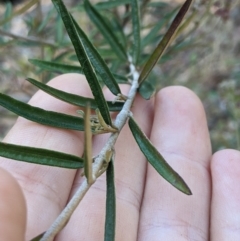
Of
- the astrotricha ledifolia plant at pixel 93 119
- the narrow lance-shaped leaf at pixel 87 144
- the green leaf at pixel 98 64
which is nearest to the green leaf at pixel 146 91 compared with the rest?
the astrotricha ledifolia plant at pixel 93 119

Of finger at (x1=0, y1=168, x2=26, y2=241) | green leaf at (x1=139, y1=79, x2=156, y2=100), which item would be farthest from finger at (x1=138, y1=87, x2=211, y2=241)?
finger at (x1=0, y1=168, x2=26, y2=241)

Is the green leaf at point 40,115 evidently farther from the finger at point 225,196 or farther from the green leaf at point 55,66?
the finger at point 225,196

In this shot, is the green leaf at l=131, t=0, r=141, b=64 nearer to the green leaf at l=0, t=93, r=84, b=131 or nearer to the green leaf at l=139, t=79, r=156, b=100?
the green leaf at l=139, t=79, r=156, b=100

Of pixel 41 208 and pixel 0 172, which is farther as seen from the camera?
pixel 41 208

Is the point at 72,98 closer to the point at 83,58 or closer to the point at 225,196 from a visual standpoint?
the point at 83,58

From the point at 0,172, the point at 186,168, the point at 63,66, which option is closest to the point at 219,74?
the point at 186,168

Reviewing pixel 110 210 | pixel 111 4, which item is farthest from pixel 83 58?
pixel 111 4

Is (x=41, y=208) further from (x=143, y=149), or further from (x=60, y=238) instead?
(x=143, y=149)
